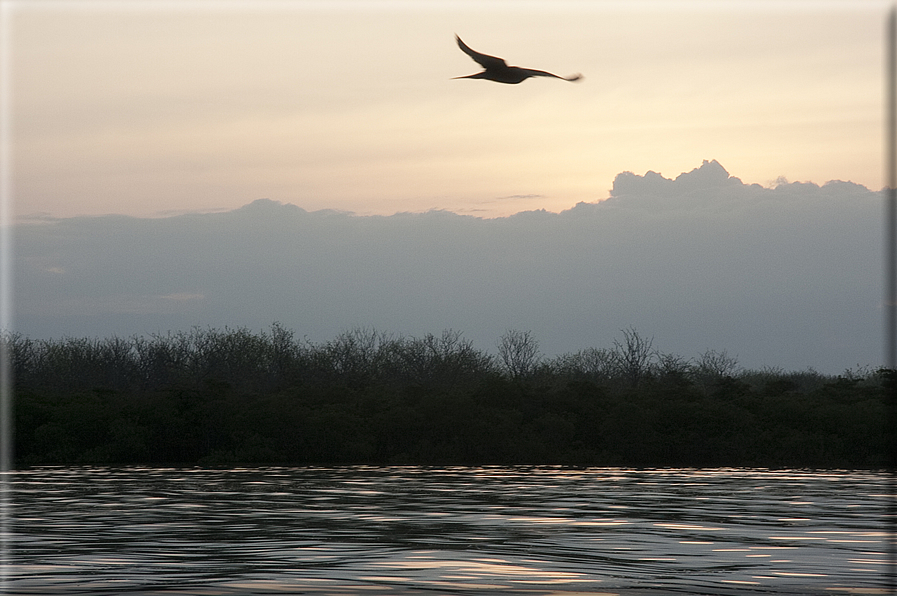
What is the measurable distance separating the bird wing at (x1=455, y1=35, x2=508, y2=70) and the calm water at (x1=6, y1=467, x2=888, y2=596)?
7.08 metres

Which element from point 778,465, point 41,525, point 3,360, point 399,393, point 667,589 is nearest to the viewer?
point 667,589

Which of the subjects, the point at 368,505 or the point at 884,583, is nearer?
the point at 884,583

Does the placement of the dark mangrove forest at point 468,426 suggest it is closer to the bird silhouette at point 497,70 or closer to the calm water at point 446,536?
the calm water at point 446,536

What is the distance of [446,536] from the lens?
21.2 meters

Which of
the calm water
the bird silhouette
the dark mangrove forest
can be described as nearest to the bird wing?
the bird silhouette

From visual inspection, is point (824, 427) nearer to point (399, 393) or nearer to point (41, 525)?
point (399, 393)

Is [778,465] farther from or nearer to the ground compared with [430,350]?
nearer to the ground

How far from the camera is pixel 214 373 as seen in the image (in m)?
72.9

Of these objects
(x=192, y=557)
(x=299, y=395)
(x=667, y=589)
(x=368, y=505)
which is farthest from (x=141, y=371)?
(x=667, y=589)

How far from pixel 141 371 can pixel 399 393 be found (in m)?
29.3

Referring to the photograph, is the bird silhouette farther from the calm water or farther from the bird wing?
the calm water

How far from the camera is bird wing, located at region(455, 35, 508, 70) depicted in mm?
11617

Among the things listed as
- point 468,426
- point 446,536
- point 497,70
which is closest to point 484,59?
point 497,70

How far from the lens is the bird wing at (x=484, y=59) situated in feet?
38.1
